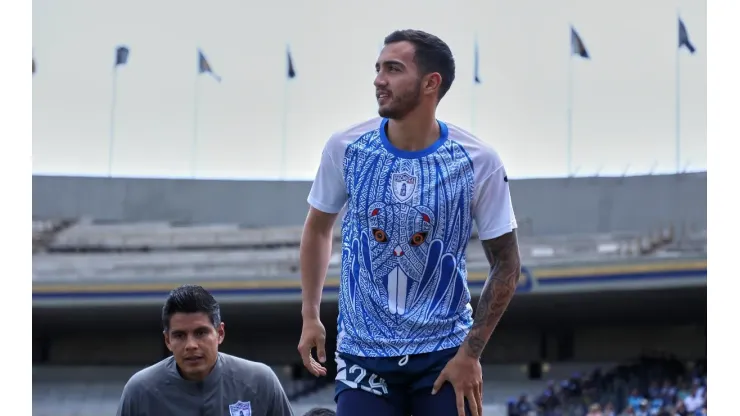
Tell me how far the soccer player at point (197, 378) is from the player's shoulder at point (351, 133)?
3.46 ft

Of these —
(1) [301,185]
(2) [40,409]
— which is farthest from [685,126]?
(2) [40,409]

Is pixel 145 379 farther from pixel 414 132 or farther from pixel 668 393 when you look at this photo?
pixel 668 393

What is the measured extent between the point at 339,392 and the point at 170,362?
3.87 feet

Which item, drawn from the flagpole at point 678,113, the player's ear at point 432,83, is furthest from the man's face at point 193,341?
the flagpole at point 678,113

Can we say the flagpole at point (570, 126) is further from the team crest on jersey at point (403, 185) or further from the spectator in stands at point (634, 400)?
the team crest on jersey at point (403, 185)

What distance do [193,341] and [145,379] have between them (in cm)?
30

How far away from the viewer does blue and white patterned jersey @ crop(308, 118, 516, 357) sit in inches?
156

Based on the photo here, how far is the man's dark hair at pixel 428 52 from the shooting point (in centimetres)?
396

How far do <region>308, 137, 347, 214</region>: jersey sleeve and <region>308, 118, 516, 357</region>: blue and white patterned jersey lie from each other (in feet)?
0.30

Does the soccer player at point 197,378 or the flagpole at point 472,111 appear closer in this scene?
the soccer player at point 197,378

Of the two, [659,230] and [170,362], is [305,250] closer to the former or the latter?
[170,362]
